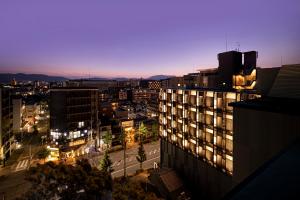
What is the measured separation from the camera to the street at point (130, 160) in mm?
58341

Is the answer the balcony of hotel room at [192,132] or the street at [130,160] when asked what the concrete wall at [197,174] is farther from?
the street at [130,160]

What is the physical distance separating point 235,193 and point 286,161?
4.37 m

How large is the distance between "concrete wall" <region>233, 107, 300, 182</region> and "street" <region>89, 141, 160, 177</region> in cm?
4121

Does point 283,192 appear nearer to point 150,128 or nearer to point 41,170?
point 41,170

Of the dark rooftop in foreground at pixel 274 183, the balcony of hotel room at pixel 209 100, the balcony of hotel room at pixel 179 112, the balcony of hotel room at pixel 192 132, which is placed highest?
the balcony of hotel room at pixel 209 100

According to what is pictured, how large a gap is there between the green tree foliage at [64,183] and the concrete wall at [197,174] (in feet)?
80.7

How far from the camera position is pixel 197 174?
45469mm

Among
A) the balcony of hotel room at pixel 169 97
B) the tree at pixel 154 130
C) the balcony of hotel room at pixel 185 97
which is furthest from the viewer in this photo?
the tree at pixel 154 130

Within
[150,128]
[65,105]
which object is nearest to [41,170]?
[65,105]

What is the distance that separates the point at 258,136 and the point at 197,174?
30.3 metres

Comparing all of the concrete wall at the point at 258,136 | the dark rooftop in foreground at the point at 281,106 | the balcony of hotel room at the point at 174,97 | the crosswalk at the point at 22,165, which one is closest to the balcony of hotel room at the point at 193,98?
the balcony of hotel room at the point at 174,97

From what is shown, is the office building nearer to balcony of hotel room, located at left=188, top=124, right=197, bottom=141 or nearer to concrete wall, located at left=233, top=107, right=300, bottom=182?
balcony of hotel room, located at left=188, top=124, right=197, bottom=141

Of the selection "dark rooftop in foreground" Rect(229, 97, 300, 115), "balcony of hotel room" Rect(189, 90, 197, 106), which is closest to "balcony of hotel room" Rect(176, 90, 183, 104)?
"balcony of hotel room" Rect(189, 90, 197, 106)

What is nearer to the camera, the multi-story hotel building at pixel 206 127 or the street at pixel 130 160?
the multi-story hotel building at pixel 206 127
